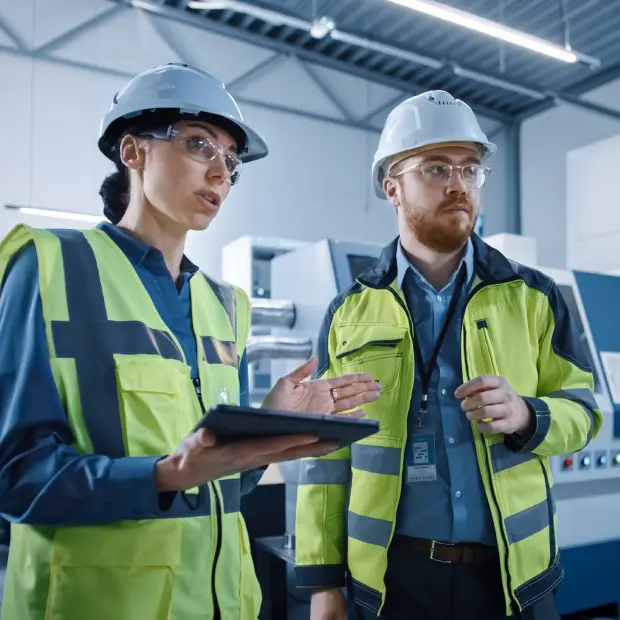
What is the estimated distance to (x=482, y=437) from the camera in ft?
4.65

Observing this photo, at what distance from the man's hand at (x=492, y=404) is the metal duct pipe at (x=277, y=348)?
132 centimetres

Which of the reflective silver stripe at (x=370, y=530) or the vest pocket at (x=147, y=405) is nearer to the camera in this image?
the vest pocket at (x=147, y=405)

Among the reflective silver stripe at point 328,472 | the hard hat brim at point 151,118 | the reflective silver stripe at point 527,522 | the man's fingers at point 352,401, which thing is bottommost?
the reflective silver stripe at point 527,522

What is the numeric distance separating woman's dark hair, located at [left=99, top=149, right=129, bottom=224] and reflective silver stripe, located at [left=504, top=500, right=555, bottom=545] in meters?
1.03

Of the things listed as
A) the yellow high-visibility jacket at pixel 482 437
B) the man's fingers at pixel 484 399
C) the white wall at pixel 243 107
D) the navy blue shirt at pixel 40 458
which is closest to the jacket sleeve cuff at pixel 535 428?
the yellow high-visibility jacket at pixel 482 437

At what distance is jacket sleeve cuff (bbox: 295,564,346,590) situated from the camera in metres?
1.53

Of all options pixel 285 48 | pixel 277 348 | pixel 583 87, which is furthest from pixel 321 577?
pixel 583 87

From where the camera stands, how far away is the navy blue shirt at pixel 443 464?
139 centimetres

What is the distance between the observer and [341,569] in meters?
1.55

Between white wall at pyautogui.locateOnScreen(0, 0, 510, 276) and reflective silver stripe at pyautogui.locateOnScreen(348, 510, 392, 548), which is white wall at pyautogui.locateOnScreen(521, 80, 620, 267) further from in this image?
reflective silver stripe at pyautogui.locateOnScreen(348, 510, 392, 548)

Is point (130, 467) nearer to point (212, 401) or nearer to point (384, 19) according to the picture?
point (212, 401)

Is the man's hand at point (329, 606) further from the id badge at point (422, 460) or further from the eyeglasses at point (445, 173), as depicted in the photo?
the eyeglasses at point (445, 173)

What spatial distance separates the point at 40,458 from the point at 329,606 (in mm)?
865

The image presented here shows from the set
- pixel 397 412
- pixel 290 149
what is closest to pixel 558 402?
pixel 397 412
